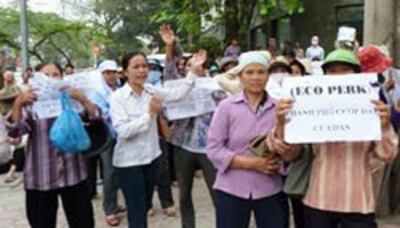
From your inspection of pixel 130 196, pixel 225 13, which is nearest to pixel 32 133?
pixel 130 196

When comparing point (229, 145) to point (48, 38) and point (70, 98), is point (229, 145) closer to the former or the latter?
point (70, 98)

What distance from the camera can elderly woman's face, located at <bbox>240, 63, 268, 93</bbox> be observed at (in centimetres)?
415

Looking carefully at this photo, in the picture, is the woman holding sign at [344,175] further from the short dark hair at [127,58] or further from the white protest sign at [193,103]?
the white protest sign at [193,103]

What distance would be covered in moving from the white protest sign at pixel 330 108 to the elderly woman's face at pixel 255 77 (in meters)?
0.39

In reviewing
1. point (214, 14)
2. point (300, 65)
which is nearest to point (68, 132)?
point (300, 65)

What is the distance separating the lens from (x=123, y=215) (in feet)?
25.2

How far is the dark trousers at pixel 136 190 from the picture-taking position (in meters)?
5.29

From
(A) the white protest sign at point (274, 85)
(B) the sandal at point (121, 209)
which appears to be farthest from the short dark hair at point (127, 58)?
(B) the sandal at point (121, 209)

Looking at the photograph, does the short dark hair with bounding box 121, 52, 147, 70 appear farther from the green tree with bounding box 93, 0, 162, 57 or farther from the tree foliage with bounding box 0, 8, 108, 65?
the green tree with bounding box 93, 0, 162, 57

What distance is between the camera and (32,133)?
16.2ft

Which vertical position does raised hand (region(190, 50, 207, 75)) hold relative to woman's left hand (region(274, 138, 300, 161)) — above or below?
above

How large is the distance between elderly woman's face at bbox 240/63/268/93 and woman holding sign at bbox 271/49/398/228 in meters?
0.41

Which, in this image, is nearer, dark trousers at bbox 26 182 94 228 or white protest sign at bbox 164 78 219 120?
dark trousers at bbox 26 182 94 228

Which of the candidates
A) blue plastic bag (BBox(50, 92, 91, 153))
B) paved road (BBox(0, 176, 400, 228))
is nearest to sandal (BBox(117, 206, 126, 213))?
paved road (BBox(0, 176, 400, 228))
